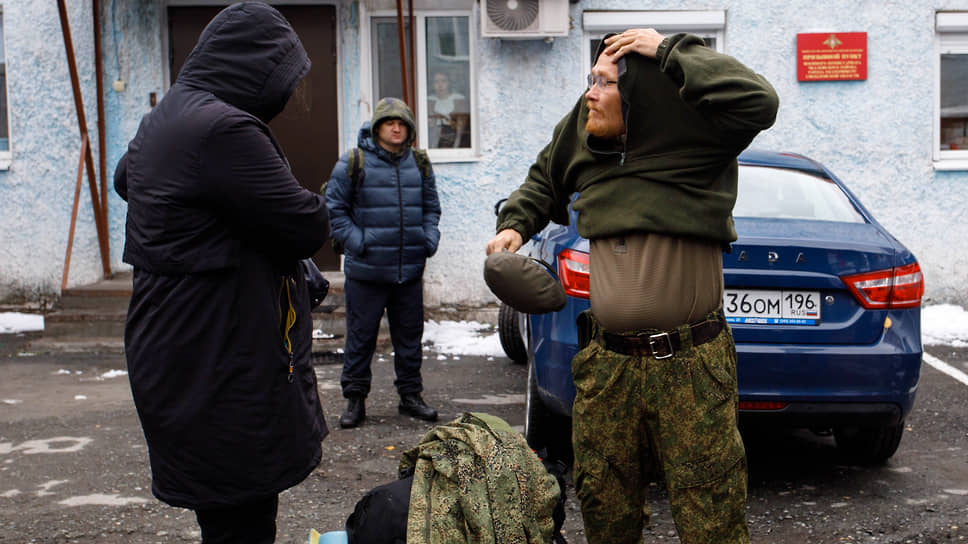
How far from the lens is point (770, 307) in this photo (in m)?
3.95

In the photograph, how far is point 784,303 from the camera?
3957 millimetres

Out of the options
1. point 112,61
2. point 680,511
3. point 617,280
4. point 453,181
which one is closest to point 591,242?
point 617,280

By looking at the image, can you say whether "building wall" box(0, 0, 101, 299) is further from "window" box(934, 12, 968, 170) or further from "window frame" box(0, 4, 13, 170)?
"window" box(934, 12, 968, 170)

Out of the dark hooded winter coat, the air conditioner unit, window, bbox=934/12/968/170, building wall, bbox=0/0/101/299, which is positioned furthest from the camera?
window, bbox=934/12/968/170

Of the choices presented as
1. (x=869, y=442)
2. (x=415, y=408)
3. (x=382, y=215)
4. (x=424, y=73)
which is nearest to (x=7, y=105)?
(x=424, y=73)

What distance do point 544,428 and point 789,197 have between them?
64.0 inches

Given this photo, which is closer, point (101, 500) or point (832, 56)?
point (101, 500)

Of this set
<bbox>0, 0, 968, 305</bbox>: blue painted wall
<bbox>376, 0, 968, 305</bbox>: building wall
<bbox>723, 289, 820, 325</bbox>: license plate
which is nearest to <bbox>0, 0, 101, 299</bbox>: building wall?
<bbox>0, 0, 968, 305</bbox>: blue painted wall

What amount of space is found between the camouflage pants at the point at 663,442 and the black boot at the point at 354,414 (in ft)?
9.41

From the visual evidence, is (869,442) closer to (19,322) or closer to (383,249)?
(383,249)

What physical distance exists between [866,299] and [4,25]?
8.20m

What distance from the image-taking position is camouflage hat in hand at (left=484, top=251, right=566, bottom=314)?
2.61 metres

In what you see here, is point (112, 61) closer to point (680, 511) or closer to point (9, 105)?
point (9, 105)

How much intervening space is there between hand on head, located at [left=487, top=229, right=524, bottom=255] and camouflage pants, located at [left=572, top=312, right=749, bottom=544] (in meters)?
0.37
